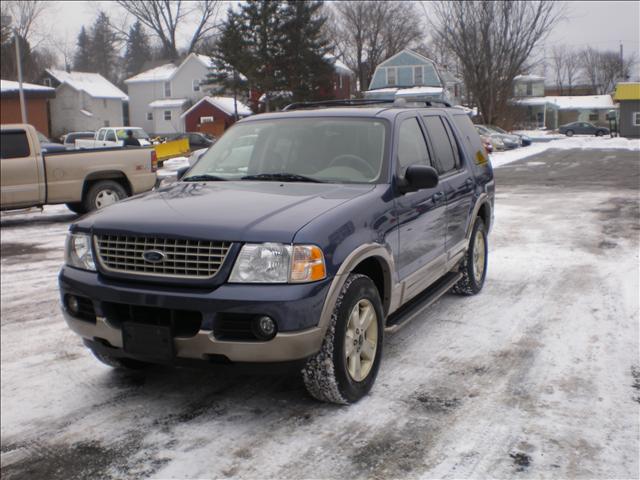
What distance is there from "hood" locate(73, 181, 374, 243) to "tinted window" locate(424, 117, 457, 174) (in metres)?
1.40

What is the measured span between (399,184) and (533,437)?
188 cm

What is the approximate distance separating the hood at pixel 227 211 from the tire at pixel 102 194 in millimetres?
8625

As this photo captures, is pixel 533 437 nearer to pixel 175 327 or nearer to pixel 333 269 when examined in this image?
pixel 333 269

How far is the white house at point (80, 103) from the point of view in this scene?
63.9 metres

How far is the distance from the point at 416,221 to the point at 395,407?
1425 mm

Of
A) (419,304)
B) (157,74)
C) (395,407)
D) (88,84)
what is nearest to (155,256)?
(395,407)

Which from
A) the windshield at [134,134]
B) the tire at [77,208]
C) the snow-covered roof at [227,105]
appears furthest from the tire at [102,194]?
the snow-covered roof at [227,105]

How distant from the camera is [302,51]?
152ft

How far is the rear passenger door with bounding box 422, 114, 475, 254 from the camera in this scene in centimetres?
581

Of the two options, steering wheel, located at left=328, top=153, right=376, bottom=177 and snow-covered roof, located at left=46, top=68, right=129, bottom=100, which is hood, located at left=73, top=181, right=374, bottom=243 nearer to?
steering wheel, located at left=328, top=153, right=376, bottom=177

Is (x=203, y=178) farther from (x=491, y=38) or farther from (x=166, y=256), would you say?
(x=491, y=38)

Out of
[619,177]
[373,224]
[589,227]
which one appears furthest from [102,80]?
[373,224]

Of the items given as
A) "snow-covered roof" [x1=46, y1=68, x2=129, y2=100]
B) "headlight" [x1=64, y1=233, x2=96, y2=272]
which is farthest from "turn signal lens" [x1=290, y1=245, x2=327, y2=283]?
"snow-covered roof" [x1=46, y1=68, x2=129, y2=100]

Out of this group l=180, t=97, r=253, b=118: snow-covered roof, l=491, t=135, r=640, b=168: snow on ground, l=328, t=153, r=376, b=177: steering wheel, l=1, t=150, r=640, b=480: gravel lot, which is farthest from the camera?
l=180, t=97, r=253, b=118: snow-covered roof
